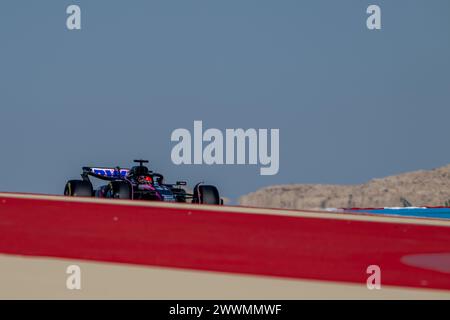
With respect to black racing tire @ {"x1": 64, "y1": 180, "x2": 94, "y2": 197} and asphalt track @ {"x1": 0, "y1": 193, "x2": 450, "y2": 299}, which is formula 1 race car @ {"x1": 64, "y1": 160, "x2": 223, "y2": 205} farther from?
asphalt track @ {"x1": 0, "y1": 193, "x2": 450, "y2": 299}

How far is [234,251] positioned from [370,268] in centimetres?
114

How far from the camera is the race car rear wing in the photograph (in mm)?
18484

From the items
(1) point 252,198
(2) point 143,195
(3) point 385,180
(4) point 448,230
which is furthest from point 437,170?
(4) point 448,230

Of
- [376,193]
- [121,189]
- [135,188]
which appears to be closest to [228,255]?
[121,189]

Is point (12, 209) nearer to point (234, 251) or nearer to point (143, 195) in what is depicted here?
point (234, 251)

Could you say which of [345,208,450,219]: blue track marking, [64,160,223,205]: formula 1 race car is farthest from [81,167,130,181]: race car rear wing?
[345,208,450,219]: blue track marking

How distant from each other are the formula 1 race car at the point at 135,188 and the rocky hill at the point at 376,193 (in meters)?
50.4

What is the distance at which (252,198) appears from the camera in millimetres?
96438

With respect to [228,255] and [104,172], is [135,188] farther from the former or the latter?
[228,255]

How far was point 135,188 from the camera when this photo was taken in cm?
1766

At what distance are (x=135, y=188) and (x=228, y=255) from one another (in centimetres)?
923

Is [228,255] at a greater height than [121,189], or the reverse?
[121,189]

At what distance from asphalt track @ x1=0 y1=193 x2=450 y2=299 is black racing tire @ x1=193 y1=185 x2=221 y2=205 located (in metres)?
7.82
